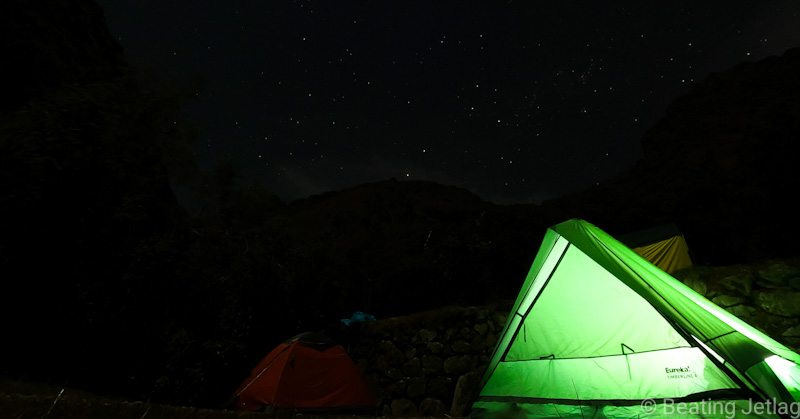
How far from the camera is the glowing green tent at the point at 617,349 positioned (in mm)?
2551

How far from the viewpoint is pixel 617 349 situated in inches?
131

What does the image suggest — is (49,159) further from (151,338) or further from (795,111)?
(795,111)

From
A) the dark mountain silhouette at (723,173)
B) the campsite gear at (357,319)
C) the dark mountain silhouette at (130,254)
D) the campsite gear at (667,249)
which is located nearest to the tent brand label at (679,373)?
the campsite gear at (357,319)

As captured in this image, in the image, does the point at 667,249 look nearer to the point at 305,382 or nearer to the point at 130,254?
the point at 305,382

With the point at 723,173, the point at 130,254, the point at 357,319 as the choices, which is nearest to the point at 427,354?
the point at 357,319

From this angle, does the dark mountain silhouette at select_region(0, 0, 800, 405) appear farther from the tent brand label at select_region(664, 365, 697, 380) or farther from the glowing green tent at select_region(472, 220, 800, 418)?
the tent brand label at select_region(664, 365, 697, 380)

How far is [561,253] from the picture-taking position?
12.5 ft

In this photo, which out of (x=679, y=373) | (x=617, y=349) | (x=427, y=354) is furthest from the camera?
(x=427, y=354)

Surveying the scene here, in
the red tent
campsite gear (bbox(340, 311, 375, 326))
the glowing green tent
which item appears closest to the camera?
the glowing green tent

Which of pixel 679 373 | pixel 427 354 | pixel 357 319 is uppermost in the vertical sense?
pixel 679 373

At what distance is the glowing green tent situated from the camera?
255 cm

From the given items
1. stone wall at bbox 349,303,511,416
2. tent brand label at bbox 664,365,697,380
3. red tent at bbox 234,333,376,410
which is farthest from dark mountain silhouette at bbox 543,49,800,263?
red tent at bbox 234,333,376,410

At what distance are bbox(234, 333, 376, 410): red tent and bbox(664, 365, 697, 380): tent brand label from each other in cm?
329

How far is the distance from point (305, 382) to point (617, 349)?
3.43m
